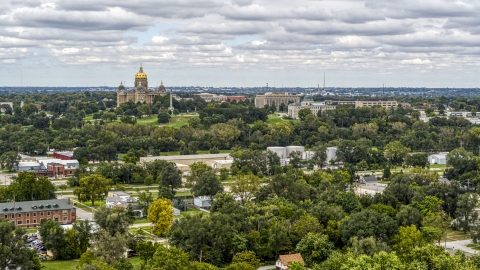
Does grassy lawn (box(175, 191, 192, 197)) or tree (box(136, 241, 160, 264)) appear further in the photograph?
grassy lawn (box(175, 191, 192, 197))

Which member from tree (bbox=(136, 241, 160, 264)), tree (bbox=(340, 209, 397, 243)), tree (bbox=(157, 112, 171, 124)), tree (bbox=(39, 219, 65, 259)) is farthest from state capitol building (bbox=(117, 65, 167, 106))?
tree (bbox=(136, 241, 160, 264))

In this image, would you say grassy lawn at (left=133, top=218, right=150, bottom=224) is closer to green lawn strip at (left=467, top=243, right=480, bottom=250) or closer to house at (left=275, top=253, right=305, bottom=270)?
house at (left=275, top=253, right=305, bottom=270)

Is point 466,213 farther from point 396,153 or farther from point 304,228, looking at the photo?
point 396,153

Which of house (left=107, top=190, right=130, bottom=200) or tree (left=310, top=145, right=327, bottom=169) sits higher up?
tree (left=310, top=145, right=327, bottom=169)

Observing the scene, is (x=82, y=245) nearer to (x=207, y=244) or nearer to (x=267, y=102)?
(x=207, y=244)

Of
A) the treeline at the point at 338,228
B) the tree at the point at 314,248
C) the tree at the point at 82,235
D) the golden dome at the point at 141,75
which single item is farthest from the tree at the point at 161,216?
the golden dome at the point at 141,75

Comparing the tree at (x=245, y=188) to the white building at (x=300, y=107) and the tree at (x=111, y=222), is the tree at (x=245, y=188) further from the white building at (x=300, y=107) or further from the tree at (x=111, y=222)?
the white building at (x=300, y=107)
